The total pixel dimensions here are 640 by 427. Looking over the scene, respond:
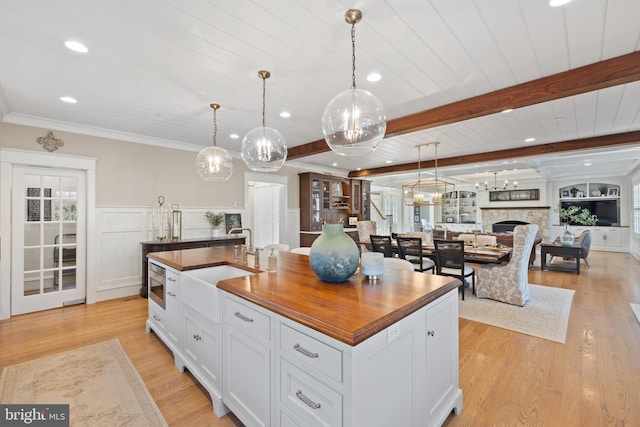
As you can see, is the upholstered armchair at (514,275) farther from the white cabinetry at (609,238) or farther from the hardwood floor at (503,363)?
the white cabinetry at (609,238)

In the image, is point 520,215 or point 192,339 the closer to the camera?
point 192,339

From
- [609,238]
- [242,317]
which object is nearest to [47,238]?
[242,317]

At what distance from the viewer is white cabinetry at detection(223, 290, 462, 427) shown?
43.8 inches

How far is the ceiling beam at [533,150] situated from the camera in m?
4.39

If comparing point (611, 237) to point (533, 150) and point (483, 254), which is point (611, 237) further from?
point (483, 254)


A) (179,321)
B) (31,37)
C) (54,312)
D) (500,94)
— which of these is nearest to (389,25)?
(500,94)

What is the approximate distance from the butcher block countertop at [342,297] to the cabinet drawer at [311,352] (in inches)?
2.8

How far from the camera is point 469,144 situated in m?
5.10

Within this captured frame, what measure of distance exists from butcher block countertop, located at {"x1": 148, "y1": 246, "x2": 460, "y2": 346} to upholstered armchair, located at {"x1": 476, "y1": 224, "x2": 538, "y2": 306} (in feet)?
9.13

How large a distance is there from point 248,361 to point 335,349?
723mm

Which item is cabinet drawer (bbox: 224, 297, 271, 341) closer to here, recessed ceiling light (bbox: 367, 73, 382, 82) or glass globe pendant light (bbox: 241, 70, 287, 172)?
glass globe pendant light (bbox: 241, 70, 287, 172)

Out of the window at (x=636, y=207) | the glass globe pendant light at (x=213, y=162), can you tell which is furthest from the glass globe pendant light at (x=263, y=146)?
the window at (x=636, y=207)

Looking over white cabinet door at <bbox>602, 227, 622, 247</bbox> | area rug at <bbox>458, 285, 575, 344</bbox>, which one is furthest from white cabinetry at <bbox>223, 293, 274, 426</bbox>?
white cabinet door at <bbox>602, 227, 622, 247</bbox>

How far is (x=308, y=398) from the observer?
123 centimetres
